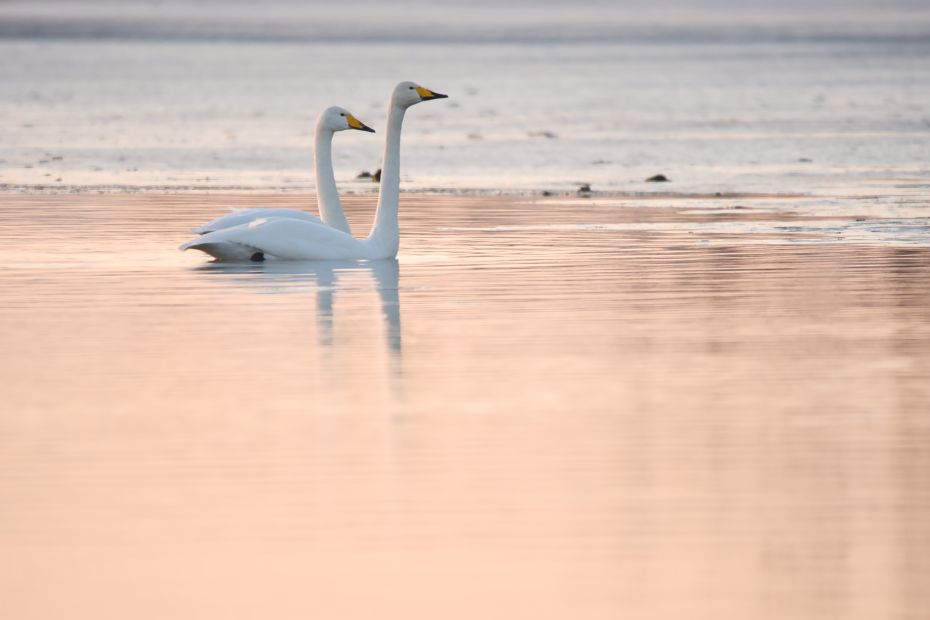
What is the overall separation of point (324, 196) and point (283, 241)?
1.54 meters

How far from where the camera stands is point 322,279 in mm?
14953

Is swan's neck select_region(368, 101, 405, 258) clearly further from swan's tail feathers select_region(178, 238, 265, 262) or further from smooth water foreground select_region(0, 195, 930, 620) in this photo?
swan's tail feathers select_region(178, 238, 265, 262)

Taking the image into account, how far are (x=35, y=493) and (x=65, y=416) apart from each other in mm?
1531

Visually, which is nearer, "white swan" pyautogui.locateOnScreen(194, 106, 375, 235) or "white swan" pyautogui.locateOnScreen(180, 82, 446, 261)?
"white swan" pyautogui.locateOnScreen(180, 82, 446, 261)

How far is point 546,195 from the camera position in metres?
23.0

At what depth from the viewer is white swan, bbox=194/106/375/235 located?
16.3 meters

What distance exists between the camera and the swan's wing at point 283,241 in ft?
52.1

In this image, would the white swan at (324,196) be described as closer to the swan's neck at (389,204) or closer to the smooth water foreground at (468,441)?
the swan's neck at (389,204)

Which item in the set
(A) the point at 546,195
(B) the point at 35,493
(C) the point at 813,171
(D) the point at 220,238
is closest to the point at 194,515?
(B) the point at 35,493

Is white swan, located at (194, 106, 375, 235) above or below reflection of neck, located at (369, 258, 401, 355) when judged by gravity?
above

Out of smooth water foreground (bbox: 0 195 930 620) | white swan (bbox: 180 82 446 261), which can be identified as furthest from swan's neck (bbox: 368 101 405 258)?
smooth water foreground (bbox: 0 195 930 620)

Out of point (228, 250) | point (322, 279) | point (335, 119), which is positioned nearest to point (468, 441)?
point (322, 279)

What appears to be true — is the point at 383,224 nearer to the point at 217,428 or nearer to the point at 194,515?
the point at 217,428

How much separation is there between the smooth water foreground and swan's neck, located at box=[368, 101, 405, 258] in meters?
0.76
